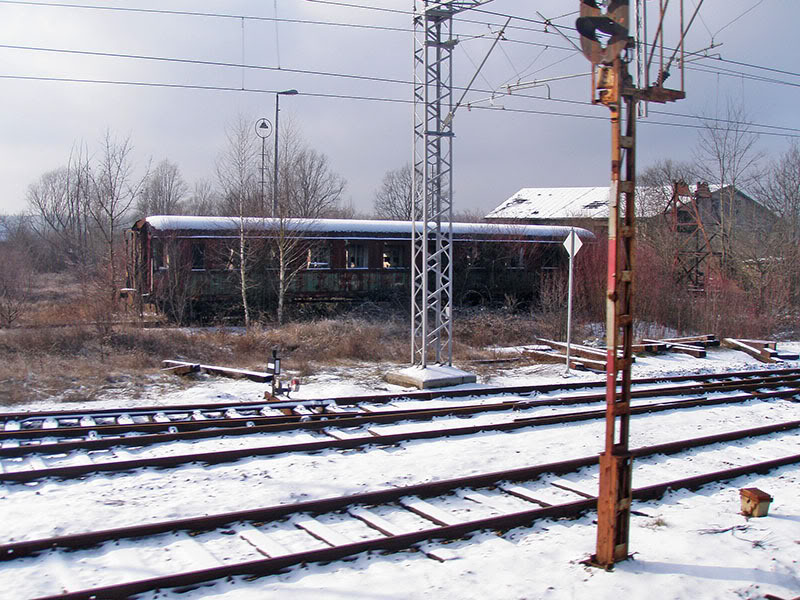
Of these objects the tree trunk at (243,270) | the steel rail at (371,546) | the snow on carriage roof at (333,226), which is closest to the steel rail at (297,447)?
the steel rail at (371,546)

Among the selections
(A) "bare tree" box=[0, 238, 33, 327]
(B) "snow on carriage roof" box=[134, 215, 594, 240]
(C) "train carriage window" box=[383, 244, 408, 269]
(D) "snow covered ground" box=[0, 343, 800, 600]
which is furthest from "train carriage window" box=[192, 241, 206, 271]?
(D) "snow covered ground" box=[0, 343, 800, 600]

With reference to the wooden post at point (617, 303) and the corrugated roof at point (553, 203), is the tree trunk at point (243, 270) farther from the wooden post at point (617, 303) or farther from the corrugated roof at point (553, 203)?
the corrugated roof at point (553, 203)

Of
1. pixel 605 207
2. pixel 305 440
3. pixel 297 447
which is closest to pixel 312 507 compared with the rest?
pixel 297 447

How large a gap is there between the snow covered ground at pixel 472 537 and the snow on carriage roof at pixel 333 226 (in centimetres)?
1188

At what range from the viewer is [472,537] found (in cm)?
548

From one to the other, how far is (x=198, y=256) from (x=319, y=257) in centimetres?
430

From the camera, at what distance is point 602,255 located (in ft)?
81.1

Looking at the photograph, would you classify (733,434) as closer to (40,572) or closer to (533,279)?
(40,572)

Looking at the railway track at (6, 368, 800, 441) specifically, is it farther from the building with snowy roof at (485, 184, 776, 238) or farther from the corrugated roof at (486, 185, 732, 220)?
the corrugated roof at (486, 185, 732, 220)

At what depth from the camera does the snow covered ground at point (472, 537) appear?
4.55m

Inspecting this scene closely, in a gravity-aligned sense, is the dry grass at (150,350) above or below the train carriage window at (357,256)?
below

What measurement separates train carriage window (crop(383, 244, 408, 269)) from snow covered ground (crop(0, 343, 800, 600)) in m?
16.2

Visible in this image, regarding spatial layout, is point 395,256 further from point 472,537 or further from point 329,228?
point 472,537

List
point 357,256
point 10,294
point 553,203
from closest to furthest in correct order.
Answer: point 10,294
point 357,256
point 553,203
